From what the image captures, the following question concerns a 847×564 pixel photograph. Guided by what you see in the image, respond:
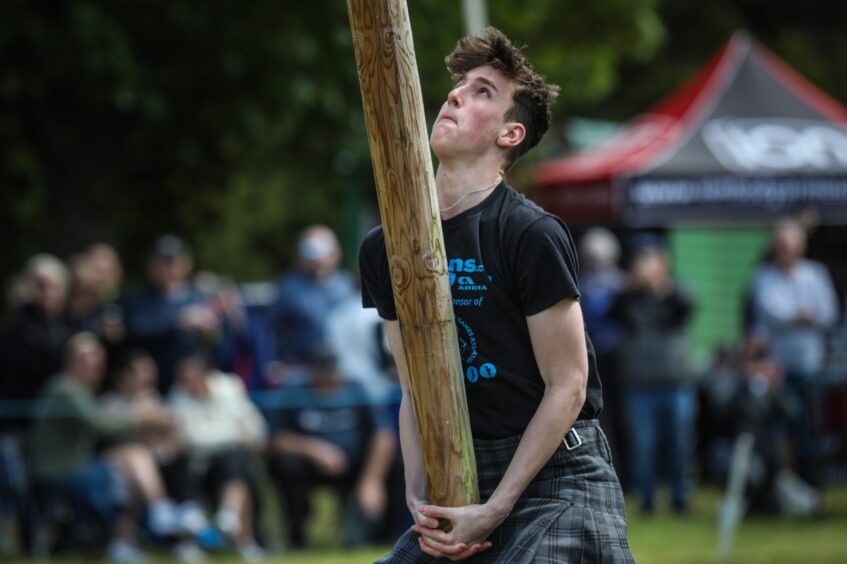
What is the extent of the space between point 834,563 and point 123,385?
4187mm

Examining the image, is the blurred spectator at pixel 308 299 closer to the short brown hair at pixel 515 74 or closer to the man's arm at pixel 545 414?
the short brown hair at pixel 515 74

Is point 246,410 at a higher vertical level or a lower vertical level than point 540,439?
lower

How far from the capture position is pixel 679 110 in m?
14.2

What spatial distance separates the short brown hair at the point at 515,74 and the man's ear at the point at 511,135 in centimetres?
2

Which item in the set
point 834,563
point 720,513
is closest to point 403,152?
point 834,563

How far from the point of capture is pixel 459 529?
3.24m

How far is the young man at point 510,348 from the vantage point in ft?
10.5

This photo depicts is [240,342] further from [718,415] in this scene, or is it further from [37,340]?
[718,415]

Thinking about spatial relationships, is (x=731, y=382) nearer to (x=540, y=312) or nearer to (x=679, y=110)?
(x=679, y=110)

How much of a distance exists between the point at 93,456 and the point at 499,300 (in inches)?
246

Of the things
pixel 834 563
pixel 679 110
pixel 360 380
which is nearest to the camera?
pixel 834 563

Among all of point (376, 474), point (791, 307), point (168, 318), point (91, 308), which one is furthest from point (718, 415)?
point (91, 308)

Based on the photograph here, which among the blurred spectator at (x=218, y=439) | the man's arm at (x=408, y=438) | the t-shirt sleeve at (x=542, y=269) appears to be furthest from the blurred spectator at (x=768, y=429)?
the t-shirt sleeve at (x=542, y=269)

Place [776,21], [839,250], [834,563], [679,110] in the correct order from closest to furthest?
[834,563]
[679,110]
[839,250]
[776,21]
